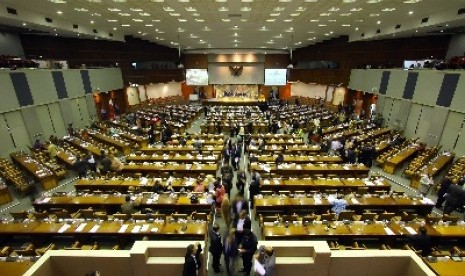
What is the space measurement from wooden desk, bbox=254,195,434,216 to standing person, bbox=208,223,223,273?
2.87 metres

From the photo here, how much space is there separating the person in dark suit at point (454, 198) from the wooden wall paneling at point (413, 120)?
31.1 ft

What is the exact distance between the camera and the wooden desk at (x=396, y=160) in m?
14.7

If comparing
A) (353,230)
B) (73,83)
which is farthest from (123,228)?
(73,83)

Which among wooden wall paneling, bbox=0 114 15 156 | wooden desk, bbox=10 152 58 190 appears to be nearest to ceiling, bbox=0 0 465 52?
wooden wall paneling, bbox=0 114 15 156

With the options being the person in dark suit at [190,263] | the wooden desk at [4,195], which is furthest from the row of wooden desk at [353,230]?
the wooden desk at [4,195]

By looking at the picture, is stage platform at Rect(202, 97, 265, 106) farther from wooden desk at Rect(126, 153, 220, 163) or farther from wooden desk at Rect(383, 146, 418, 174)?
wooden desk at Rect(126, 153, 220, 163)

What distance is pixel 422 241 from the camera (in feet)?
23.6

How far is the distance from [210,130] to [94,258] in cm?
1860

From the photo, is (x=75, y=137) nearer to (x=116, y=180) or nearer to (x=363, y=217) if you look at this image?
(x=116, y=180)

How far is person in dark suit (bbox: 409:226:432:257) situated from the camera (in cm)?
718

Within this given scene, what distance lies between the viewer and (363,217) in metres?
8.88

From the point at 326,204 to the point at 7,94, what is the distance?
17.2 meters

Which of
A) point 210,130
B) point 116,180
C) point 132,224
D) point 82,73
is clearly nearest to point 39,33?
point 82,73

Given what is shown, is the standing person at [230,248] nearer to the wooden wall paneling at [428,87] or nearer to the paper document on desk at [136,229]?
the paper document on desk at [136,229]
